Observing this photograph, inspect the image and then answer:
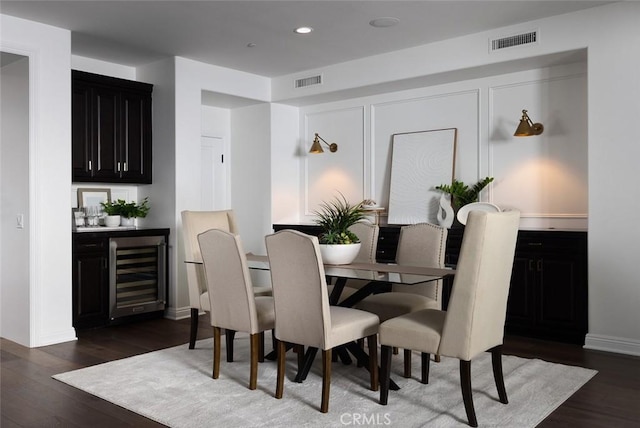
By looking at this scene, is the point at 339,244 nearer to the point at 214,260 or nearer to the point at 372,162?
the point at 214,260

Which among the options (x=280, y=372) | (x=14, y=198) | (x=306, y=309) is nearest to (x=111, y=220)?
(x=14, y=198)

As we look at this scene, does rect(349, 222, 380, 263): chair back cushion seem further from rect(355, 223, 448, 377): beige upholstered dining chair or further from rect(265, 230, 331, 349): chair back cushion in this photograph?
rect(265, 230, 331, 349): chair back cushion

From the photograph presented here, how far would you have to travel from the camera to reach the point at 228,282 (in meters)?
3.51

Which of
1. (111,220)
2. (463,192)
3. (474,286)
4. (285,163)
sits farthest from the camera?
(285,163)

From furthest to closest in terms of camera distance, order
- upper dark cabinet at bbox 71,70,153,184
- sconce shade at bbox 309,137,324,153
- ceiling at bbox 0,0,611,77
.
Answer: sconce shade at bbox 309,137,324,153
upper dark cabinet at bbox 71,70,153,184
ceiling at bbox 0,0,611,77

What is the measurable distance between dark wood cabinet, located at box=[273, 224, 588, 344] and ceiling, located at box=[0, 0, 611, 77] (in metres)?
1.90

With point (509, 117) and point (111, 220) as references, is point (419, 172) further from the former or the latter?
point (111, 220)

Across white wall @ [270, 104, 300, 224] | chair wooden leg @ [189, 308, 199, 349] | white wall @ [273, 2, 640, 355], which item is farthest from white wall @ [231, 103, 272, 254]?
white wall @ [273, 2, 640, 355]

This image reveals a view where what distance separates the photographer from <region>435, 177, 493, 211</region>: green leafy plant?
17.8ft

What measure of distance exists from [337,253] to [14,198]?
9.83 ft

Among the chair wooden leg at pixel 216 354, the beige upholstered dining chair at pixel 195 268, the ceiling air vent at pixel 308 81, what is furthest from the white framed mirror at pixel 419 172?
the chair wooden leg at pixel 216 354

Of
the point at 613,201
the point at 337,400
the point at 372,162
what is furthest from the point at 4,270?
the point at 613,201

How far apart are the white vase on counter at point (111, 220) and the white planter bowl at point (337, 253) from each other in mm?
2898

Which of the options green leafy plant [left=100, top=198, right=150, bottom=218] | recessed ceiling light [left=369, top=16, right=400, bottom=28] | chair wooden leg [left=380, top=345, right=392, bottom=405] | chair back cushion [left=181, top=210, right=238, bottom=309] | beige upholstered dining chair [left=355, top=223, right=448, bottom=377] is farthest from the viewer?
green leafy plant [left=100, top=198, right=150, bottom=218]
